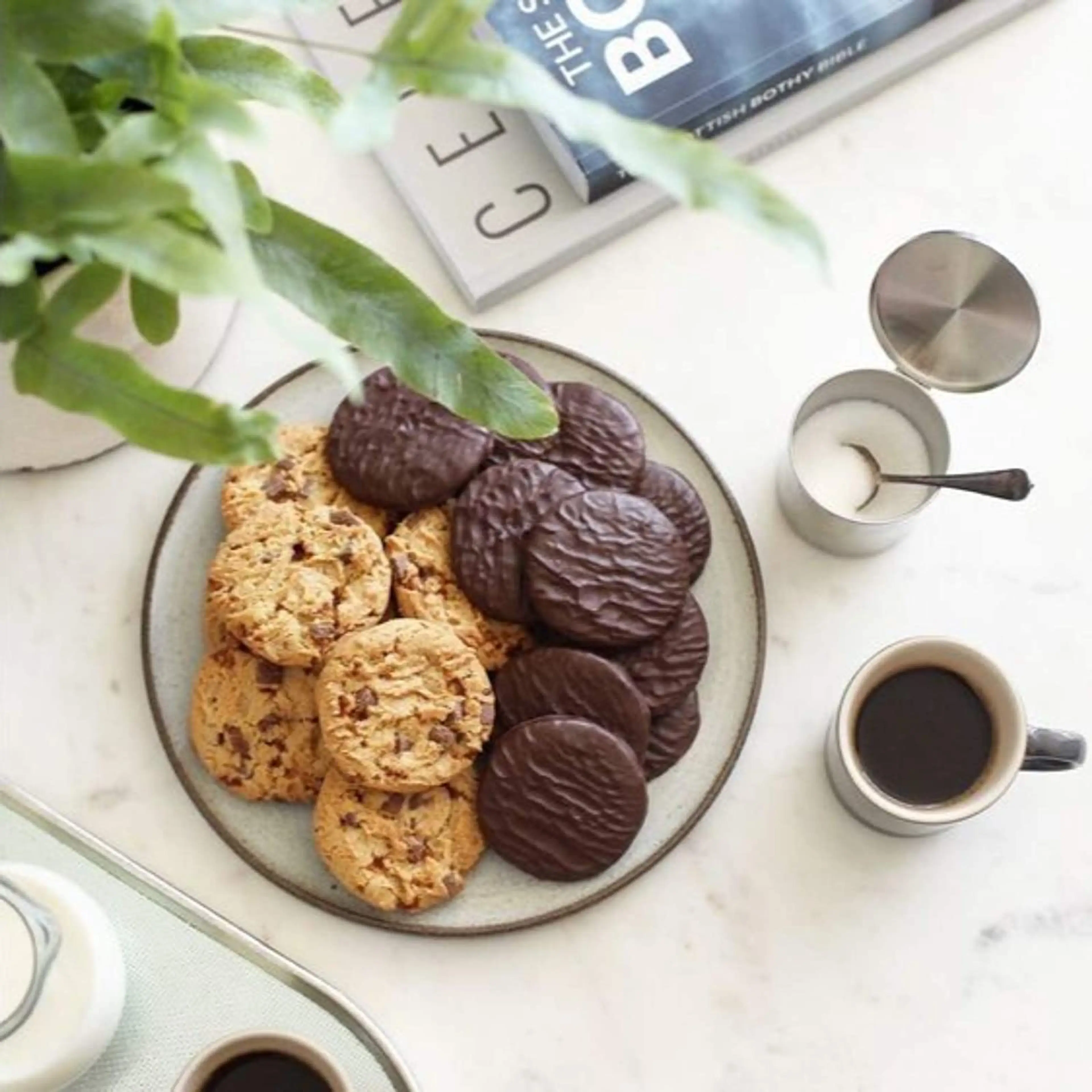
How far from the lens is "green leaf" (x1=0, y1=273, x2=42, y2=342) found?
72 cm

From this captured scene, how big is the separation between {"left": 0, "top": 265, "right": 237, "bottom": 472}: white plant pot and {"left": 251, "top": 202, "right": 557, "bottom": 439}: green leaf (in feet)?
0.56

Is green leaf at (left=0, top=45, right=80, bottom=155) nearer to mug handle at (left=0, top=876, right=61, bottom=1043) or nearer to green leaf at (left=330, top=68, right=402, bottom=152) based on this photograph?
green leaf at (left=330, top=68, right=402, bottom=152)

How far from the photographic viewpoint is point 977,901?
103cm

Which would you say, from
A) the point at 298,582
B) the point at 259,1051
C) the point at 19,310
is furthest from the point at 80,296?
the point at 259,1051

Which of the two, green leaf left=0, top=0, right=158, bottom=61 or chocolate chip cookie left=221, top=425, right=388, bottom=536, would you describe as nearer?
green leaf left=0, top=0, right=158, bottom=61

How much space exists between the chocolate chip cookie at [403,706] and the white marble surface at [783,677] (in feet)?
0.37

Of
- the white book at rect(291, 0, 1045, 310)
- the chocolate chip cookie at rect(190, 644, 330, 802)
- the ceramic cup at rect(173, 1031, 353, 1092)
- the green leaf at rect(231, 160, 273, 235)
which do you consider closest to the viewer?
the green leaf at rect(231, 160, 273, 235)

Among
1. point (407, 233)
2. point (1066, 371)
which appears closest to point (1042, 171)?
point (1066, 371)

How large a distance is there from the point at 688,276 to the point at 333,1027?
0.50m

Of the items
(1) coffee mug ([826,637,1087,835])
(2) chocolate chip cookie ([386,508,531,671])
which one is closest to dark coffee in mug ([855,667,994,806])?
(1) coffee mug ([826,637,1087,835])

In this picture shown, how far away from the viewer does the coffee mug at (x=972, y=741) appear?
0.96 m

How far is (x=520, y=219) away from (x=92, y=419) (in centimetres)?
30

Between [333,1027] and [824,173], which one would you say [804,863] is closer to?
[333,1027]

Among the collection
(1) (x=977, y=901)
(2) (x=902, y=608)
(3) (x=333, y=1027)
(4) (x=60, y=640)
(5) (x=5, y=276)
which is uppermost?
(5) (x=5, y=276)
